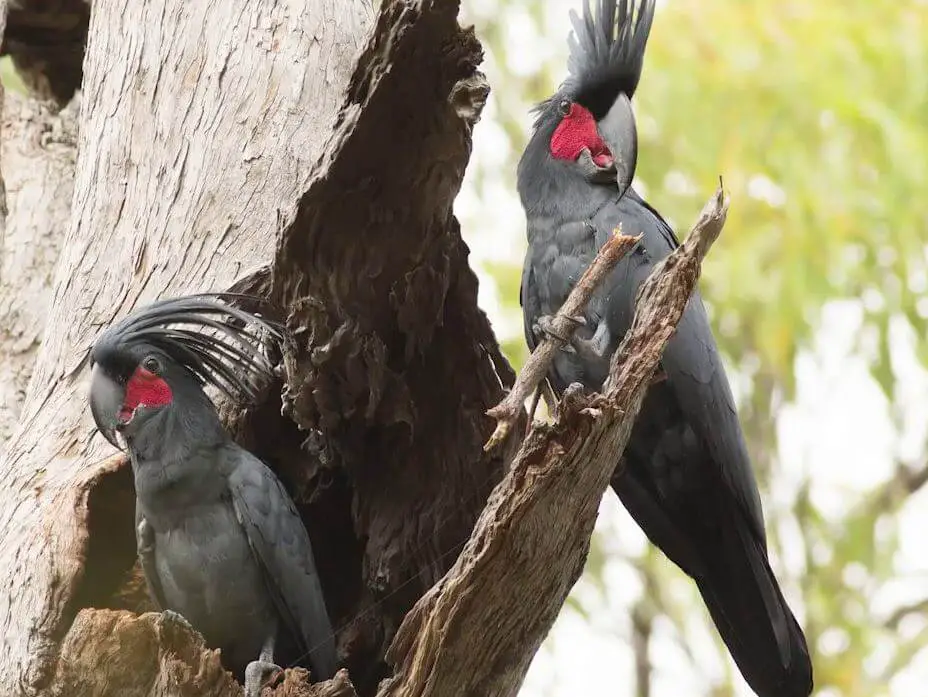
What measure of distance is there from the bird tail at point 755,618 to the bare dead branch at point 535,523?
0.92 meters

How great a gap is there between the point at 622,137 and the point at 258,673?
1.77 m

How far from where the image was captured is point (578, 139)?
10.8 ft

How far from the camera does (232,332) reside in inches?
118

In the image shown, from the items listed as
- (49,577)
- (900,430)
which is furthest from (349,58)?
(900,430)

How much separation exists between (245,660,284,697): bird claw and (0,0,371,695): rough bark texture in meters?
0.42

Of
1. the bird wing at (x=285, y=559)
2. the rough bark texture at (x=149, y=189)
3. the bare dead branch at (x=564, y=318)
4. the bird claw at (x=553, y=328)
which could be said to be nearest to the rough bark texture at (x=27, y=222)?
the rough bark texture at (x=149, y=189)

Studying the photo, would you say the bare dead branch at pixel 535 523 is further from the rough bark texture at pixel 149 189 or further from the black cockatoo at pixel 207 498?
the rough bark texture at pixel 149 189

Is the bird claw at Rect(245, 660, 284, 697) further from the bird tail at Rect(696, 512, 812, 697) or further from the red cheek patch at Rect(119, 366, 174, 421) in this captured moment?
the bird tail at Rect(696, 512, 812, 697)

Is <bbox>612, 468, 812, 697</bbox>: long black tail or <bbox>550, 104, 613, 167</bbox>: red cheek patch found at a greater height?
<bbox>550, 104, 613, 167</bbox>: red cheek patch

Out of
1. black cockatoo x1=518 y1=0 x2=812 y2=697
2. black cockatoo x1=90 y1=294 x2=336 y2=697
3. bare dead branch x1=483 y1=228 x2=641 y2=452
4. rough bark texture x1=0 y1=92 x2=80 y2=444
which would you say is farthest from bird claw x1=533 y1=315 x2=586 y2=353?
rough bark texture x1=0 y1=92 x2=80 y2=444

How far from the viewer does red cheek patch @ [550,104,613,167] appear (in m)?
3.27

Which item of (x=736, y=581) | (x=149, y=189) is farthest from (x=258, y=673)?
(x=149, y=189)

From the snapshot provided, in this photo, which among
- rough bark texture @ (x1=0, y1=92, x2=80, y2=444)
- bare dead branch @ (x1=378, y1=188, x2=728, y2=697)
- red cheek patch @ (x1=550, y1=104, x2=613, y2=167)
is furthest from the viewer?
rough bark texture @ (x1=0, y1=92, x2=80, y2=444)

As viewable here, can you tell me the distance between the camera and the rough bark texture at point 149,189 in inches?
116
